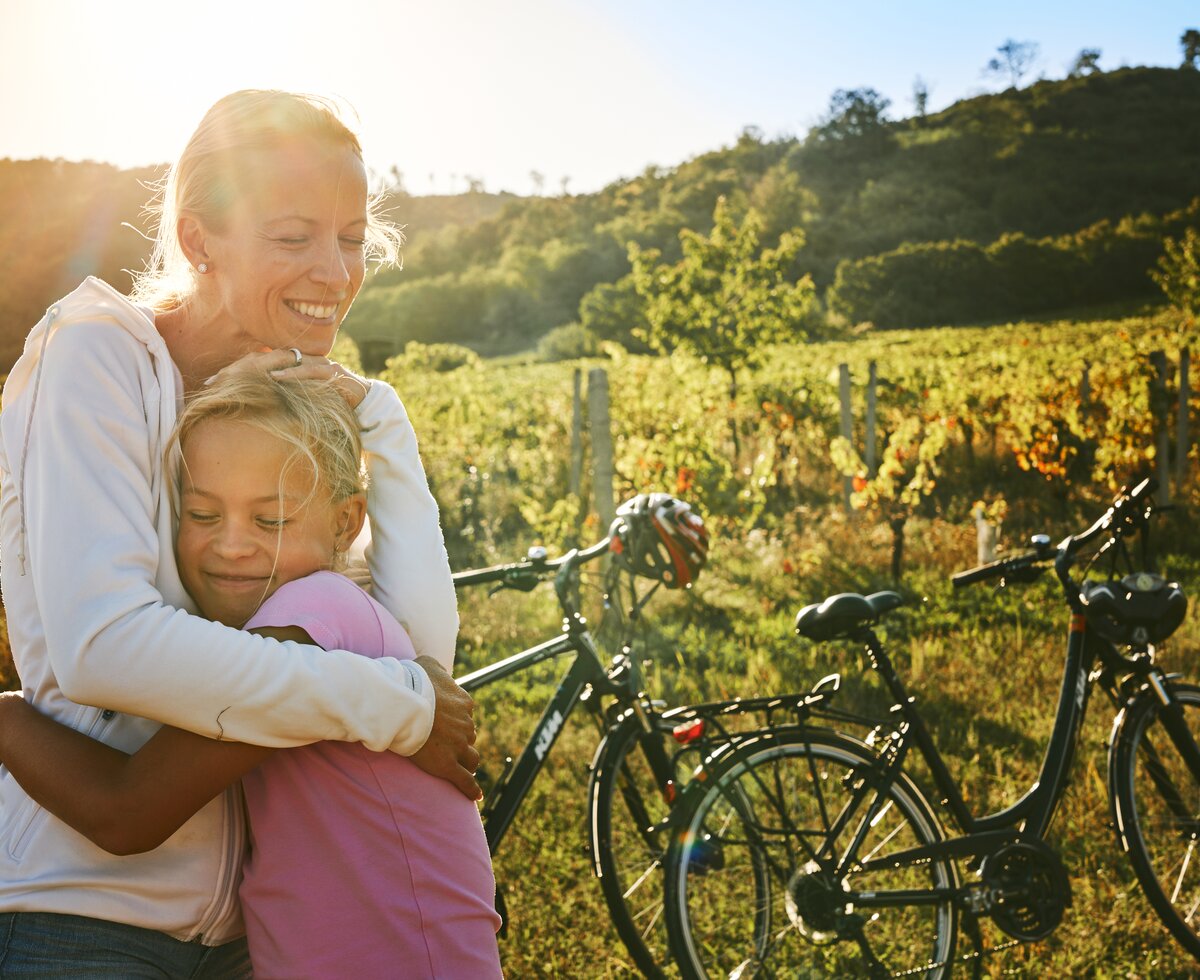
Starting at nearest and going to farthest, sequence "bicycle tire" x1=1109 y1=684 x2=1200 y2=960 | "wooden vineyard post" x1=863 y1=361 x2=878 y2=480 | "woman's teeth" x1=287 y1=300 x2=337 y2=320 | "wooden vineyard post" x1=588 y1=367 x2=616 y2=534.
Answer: "woman's teeth" x1=287 y1=300 x2=337 y2=320 → "bicycle tire" x1=1109 y1=684 x2=1200 y2=960 → "wooden vineyard post" x1=588 y1=367 x2=616 y2=534 → "wooden vineyard post" x1=863 y1=361 x2=878 y2=480

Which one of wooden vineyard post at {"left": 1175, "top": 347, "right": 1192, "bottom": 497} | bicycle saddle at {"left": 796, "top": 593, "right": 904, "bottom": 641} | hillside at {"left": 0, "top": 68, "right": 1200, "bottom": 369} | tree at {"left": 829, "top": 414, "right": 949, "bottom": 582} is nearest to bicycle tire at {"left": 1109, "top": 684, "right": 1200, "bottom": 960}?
bicycle saddle at {"left": 796, "top": 593, "right": 904, "bottom": 641}

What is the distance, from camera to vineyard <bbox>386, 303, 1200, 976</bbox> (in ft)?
11.5

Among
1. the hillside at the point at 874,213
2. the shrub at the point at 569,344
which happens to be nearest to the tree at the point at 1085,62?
the hillside at the point at 874,213

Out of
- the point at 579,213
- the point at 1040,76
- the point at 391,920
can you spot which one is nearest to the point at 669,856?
the point at 391,920

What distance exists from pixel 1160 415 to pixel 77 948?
1022 cm

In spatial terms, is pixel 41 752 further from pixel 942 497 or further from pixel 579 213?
pixel 579 213

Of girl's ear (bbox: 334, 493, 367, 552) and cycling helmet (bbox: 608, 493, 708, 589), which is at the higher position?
girl's ear (bbox: 334, 493, 367, 552)

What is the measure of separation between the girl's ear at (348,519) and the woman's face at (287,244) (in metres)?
0.32

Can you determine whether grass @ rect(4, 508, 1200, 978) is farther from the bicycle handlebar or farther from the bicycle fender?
the bicycle handlebar

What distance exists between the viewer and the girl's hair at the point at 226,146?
5.22 feet

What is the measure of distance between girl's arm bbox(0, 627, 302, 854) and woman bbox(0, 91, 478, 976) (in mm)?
41

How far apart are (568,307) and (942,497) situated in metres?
50.1

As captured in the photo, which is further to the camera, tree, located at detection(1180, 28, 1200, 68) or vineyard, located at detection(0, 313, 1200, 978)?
tree, located at detection(1180, 28, 1200, 68)

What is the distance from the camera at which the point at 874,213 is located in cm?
6512
